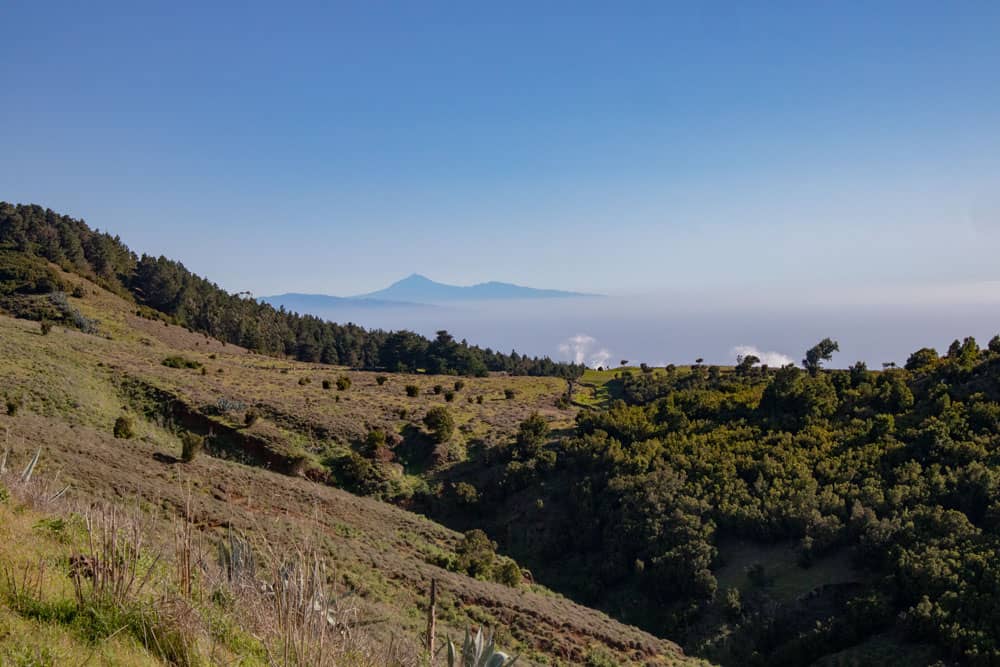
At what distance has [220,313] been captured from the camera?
71.4m

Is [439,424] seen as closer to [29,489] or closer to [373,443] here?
[373,443]

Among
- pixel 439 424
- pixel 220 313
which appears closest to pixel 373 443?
pixel 439 424

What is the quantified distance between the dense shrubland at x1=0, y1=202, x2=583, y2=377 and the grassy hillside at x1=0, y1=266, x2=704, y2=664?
1620cm

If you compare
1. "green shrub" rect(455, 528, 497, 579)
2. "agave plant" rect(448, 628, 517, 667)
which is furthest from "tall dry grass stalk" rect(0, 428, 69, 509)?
"green shrub" rect(455, 528, 497, 579)

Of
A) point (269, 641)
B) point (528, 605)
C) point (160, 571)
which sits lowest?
point (528, 605)

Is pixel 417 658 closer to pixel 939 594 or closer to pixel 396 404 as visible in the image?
pixel 939 594

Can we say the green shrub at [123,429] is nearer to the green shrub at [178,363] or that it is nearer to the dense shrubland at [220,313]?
the green shrub at [178,363]

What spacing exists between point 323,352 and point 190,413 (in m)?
46.6

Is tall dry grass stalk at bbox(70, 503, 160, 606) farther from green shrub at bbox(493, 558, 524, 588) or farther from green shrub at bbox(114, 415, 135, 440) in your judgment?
green shrub at bbox(114, 415, 135, 440)

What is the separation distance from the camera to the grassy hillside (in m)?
8.72

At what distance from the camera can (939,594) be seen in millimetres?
15875

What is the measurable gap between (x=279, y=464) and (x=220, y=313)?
52.8m

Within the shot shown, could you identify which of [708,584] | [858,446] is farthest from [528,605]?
[858,446]

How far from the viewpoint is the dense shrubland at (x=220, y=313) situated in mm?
63719
